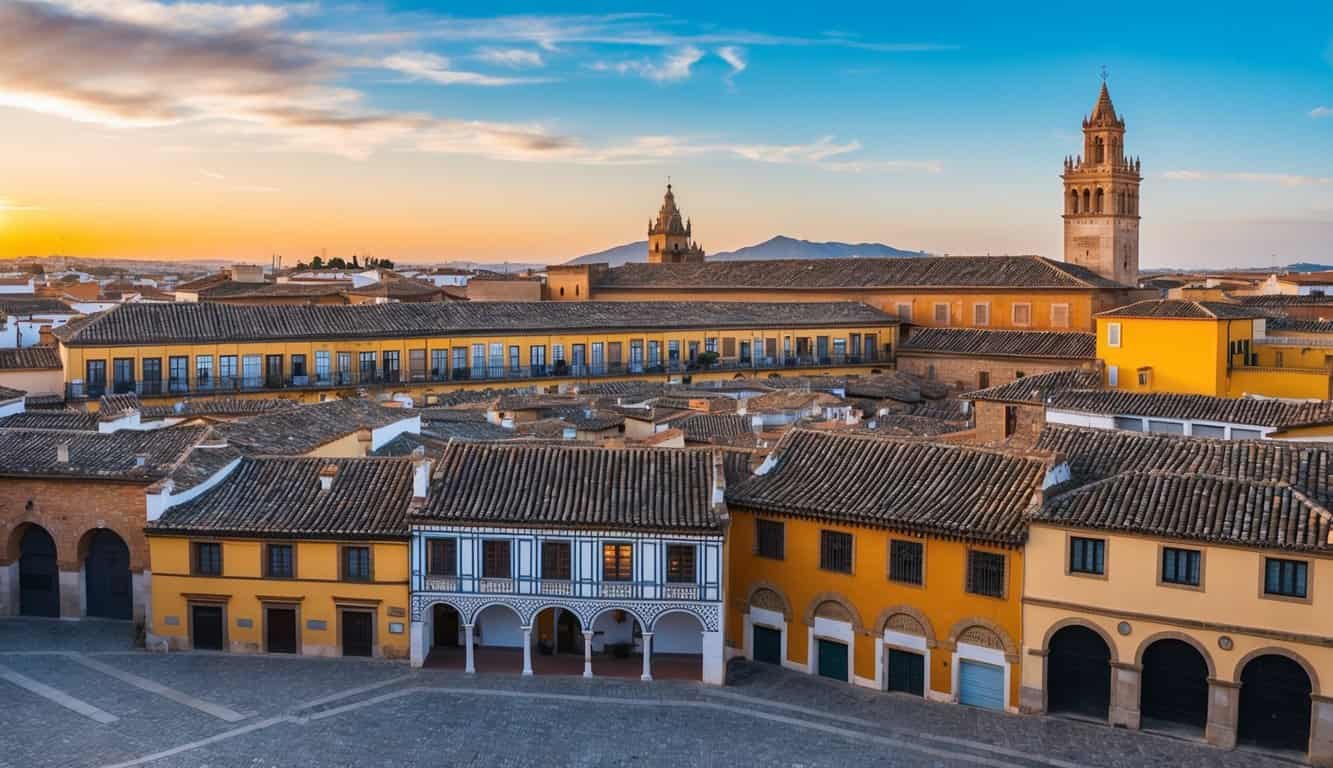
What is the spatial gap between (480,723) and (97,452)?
13.9m

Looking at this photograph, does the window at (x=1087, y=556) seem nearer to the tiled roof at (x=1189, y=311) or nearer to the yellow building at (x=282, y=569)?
the yellow building at (x=282, y=569)

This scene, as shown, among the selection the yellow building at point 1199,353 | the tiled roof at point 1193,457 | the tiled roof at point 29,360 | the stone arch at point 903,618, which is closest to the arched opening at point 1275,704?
the tiled roof at point 1193,457

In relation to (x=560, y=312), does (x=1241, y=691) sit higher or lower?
lower

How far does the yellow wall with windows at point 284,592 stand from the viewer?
28859 millimetres

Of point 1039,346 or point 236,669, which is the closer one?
point 236,669

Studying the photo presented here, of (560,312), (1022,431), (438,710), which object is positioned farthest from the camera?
(560,312)

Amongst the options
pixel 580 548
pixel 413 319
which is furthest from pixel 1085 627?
pixel 413 319

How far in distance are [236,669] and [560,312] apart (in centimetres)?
4611

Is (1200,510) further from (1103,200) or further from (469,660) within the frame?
(1103,200)

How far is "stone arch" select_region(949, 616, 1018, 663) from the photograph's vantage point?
26.4 metres

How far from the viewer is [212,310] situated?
61281 millimetres

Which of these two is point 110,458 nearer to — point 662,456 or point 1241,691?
point 662,456

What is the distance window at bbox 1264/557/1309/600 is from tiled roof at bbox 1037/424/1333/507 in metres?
1.87

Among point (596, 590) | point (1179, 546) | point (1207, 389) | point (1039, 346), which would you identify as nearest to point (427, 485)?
point (596, 590)
